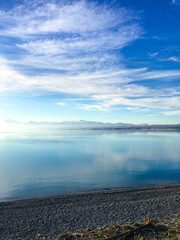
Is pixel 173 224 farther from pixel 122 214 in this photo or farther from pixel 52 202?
pixel 52 202

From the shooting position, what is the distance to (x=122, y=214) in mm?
12086

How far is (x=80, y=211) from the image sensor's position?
12.8 metres

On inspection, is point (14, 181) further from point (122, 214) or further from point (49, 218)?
point (122, 214)

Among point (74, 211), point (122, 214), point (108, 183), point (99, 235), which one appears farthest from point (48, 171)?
point (99, 235)

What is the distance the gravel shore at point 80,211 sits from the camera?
1049 centimetres

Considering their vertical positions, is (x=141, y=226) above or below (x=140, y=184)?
above

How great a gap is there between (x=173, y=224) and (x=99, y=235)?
A: 11.9ft

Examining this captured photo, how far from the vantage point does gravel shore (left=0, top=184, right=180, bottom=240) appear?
34.4ft

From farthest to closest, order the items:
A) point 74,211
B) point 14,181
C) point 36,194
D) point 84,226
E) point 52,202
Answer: point 14,181, point 36,194, point 52,202, point 74,211, point 84,226

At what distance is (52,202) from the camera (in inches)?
579

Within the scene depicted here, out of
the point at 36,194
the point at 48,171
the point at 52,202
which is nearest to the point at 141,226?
the point at 52,202

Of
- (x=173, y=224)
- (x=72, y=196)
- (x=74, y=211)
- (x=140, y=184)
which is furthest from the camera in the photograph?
(x=140, y=184)

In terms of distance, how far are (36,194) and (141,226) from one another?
1106 centimetres

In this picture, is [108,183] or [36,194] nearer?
[36,194]
